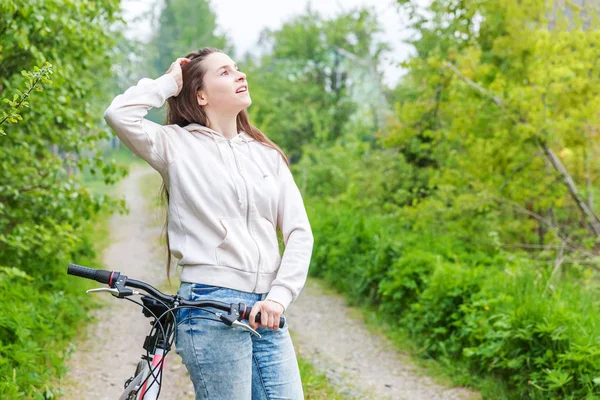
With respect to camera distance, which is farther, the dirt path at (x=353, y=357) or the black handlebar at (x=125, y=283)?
the dirt path at (x=353, y=357)

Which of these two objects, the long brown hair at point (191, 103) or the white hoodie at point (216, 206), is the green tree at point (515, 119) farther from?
the white hoodie at point (216, 206)

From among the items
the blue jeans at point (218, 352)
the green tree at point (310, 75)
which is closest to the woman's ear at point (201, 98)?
the blue jeans at point (218, 352)

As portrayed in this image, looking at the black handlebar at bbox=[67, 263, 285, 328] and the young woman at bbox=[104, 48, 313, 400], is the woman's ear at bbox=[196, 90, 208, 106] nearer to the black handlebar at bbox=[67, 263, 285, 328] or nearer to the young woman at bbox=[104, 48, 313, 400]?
the young woman at bbox=[104, 48, 313, 400]

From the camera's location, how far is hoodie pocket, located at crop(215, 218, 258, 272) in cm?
219

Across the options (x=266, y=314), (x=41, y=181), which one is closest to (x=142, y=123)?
(x=266, y=314)

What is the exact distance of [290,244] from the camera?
233cm

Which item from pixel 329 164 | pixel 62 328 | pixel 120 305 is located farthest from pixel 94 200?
pixel 329 164

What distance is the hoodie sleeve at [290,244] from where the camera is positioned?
7.28ft

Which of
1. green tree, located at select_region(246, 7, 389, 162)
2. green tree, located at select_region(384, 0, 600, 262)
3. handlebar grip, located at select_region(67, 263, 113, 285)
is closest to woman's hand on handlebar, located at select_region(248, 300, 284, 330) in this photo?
handlebar grip, located at select_region(67, 263, 113, 285)

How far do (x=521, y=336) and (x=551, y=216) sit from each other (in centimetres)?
441

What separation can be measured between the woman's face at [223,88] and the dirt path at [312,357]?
3.37 metres

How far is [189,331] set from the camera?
215 centimetres

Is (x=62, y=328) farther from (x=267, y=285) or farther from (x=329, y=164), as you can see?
(x=329, y=164)

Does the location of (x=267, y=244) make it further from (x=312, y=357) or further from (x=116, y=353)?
(x=116, y=353)
